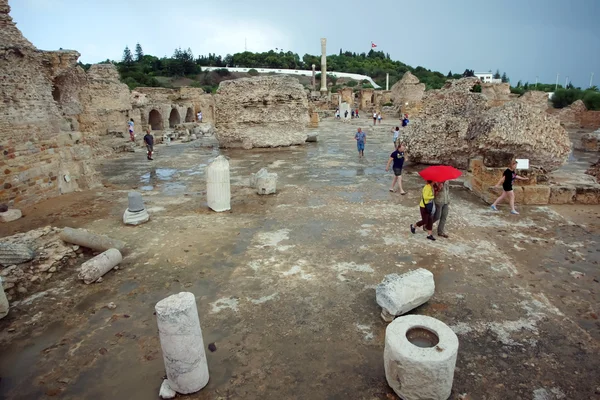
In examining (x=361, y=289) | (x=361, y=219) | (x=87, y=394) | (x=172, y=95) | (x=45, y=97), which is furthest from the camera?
(x=172, y=95)

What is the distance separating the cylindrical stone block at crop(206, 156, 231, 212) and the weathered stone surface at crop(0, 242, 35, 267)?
3216 millimetres

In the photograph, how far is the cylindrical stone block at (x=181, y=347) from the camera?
308 centimetres

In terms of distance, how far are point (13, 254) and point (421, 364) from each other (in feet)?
18.5

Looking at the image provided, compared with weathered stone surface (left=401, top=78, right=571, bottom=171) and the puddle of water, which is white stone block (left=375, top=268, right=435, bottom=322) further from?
weathered stone surface (left=401, top=78, right=571, bottom=171)

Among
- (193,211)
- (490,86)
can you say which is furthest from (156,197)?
(490,86)

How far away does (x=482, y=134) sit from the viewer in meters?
8.79

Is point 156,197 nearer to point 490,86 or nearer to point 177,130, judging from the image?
point 177,130

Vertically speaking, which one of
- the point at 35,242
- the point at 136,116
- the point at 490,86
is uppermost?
the point at 490,86

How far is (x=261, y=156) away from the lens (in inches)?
573

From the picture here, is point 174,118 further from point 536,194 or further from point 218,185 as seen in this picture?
point 536,194

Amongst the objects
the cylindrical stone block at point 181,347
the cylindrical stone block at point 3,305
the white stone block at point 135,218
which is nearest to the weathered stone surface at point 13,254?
the cylindrical stone block at point 3,305

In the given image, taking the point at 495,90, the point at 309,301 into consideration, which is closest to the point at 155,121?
the point at 309,301

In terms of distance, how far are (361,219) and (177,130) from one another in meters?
18.4

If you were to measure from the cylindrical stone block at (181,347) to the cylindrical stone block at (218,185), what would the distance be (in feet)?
14.9
